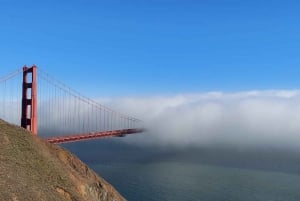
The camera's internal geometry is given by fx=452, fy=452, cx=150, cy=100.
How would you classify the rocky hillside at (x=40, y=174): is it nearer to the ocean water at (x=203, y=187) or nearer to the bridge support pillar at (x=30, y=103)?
the bridge support pillar at (x=30, y=103)

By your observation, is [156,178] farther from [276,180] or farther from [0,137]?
[0,137]

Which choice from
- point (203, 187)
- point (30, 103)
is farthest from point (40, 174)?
point (203, 187)

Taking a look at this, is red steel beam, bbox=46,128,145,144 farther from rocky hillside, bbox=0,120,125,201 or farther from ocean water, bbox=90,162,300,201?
rocky hillside, bbox=0,120,125,201

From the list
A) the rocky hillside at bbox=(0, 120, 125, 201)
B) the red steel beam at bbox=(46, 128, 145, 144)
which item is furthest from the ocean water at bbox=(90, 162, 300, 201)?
the rocky hillside at bbox=(0, 120, 125, 201)

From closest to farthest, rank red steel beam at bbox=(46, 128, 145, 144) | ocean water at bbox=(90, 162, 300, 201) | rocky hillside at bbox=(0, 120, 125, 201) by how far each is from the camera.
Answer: rocky hillside at bbox=(0, 120, 125, 201) → red steel beam at bbox=(46, 128, 145, 144) → ocean water at bbox=(90, 162, 300, 201)

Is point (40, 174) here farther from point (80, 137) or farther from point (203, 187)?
point (203, 187)

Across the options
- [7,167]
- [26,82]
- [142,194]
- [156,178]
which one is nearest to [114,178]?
[156,178]

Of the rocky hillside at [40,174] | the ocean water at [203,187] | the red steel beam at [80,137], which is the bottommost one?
the ocean water at [203,187]

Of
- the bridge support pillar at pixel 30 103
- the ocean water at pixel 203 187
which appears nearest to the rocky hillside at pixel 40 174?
the bridge support pillar at pixel 30 103
